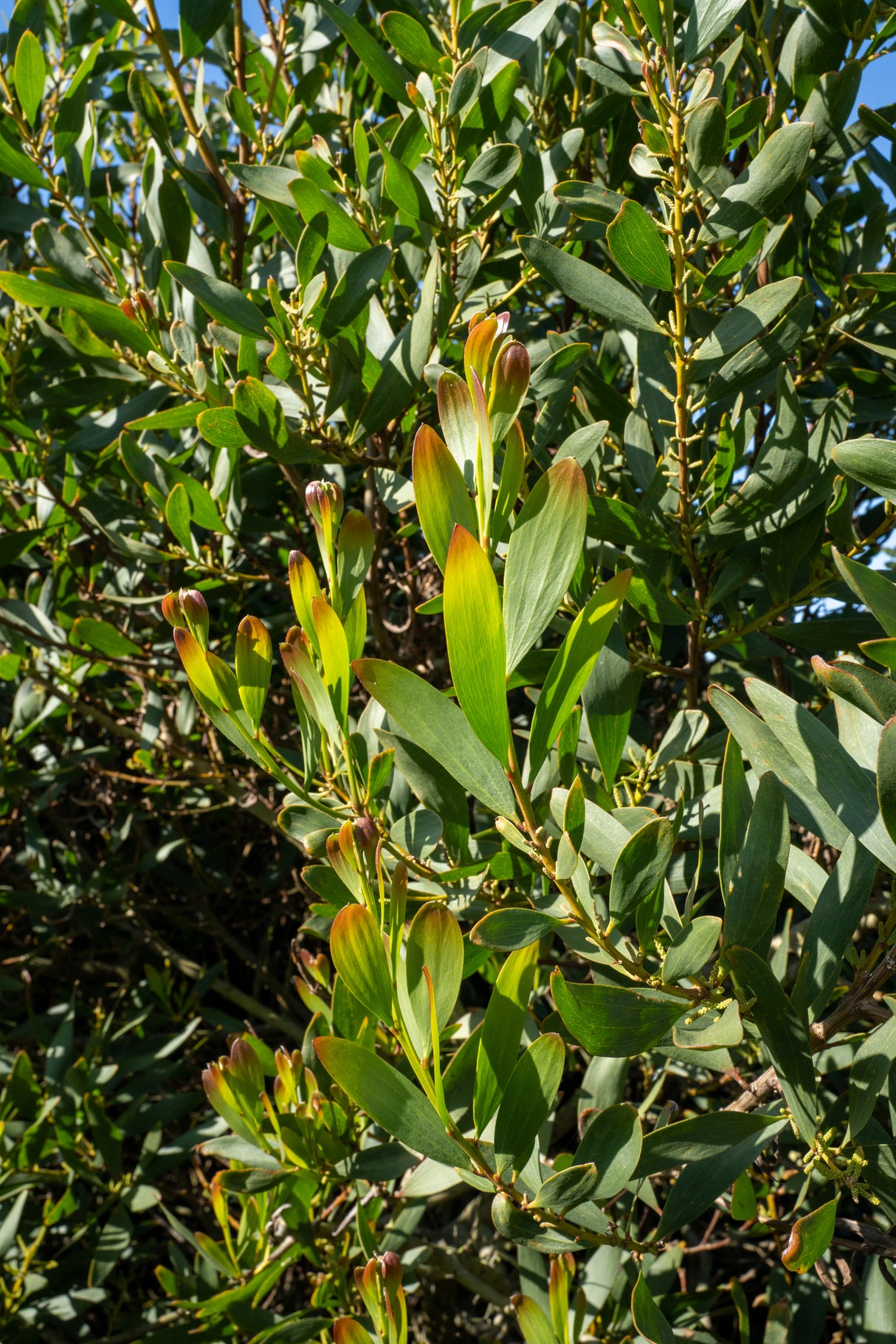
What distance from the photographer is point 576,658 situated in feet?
1.84

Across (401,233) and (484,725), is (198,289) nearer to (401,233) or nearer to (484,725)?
(401,233)

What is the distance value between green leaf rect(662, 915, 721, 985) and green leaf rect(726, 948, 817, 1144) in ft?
0.05

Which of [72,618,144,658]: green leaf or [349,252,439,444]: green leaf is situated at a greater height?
[349,252,439,444]: green leaf

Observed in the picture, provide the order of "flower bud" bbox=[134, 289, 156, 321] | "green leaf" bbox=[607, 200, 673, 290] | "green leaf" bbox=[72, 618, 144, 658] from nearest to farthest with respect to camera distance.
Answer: "green leaf" bbox=[607, 200, 673, 290] < "flower bud" bbox=[134, 289, 156, 321] < "green leaf" bbox=[72, 618, 144, 658]

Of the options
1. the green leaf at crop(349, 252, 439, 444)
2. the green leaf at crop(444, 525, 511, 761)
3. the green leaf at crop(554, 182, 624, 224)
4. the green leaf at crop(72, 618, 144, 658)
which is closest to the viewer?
the green leaf at crop(444, 525, 511, 761)

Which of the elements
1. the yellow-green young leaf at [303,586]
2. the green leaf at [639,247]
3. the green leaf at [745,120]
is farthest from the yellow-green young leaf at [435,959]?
the green leaf at [745,120]

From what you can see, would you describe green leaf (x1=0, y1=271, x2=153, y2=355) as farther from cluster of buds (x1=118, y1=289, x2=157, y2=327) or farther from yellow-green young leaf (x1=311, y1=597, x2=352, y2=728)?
yellow-green young leaf (x1=311, y1=597, x2=352, y2=728)

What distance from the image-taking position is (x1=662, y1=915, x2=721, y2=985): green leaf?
0.59 m

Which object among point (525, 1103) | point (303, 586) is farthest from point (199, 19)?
point (525, 1103)

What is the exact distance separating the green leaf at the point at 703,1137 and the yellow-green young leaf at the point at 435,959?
192 millimetres

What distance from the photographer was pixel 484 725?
0.53 meters

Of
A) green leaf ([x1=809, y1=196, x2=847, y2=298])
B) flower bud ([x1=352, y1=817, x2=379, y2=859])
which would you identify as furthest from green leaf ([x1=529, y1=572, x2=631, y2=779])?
green leaf ([x1=809, y1=196, x2=847, y2=298])

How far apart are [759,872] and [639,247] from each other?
1.56ft

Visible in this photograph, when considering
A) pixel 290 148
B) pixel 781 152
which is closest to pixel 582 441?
pixel 781 152
